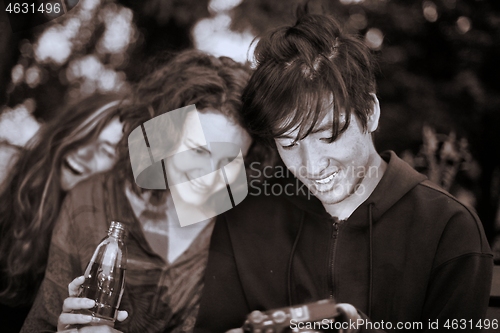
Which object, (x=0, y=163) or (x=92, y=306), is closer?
(x=92, y=306)

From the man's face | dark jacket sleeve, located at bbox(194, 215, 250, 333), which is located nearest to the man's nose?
the man's face

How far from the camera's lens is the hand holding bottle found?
48.1 inches

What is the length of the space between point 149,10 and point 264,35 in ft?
1.03

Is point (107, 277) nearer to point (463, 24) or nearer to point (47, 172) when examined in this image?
point (47, 172)

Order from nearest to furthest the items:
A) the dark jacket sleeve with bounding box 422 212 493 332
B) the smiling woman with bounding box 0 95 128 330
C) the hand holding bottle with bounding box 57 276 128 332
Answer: the dark jacket sleeve with bounding box 422 212 493 332 → the hand holding bottle with bounding box 57 276 128 332 → the smiling woman with bounding box 0 95 128 330

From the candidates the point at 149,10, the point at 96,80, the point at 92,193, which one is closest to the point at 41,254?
the point at 92,193

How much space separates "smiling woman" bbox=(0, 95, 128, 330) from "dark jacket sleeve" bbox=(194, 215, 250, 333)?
0.35m

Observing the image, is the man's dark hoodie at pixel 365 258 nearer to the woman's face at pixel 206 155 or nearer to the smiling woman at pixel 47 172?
the woman's face at pixel 206 155

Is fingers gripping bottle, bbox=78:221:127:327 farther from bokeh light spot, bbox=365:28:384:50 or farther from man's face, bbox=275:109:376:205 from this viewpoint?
bokeh light spot, bbox=365:28:384:50

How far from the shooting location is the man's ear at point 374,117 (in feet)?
4.02

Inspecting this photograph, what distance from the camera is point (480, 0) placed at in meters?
1.30

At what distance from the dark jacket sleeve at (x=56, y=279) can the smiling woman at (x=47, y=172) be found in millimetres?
43

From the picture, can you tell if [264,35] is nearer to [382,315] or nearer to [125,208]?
[125,208]

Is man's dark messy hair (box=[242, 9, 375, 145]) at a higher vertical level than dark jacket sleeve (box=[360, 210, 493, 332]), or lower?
higher
